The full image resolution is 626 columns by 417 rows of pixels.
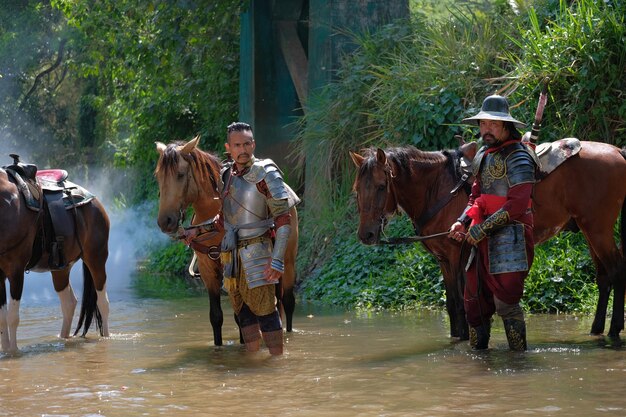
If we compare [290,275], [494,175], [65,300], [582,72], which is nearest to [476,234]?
[494,175]

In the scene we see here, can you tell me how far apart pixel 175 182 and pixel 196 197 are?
330 millimetres

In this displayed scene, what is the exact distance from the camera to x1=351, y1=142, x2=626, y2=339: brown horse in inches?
365

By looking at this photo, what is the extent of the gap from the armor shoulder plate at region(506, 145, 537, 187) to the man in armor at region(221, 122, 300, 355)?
66.1 inches

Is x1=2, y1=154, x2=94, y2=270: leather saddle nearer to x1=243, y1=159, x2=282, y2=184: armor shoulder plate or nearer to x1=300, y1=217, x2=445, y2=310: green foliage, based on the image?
x1=243, y1=159, x2=282, y2=184: armor shoulder plate

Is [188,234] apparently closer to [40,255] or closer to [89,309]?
[40,255]

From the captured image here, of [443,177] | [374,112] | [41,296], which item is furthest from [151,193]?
[443,177]

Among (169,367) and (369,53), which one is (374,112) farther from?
(169,367)

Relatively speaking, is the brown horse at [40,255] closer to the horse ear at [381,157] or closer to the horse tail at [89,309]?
the horse tail at [89,309]

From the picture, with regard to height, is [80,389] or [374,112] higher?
[374,112]

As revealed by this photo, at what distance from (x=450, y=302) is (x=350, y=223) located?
17.8 feet

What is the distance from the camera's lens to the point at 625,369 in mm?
7492

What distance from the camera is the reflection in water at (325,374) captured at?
21.4 feet

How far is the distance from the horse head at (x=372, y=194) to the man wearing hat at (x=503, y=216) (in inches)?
41.4

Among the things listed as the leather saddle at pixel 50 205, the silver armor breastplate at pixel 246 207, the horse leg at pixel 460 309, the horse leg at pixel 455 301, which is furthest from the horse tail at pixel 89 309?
the horse leg at pixel 460 309
